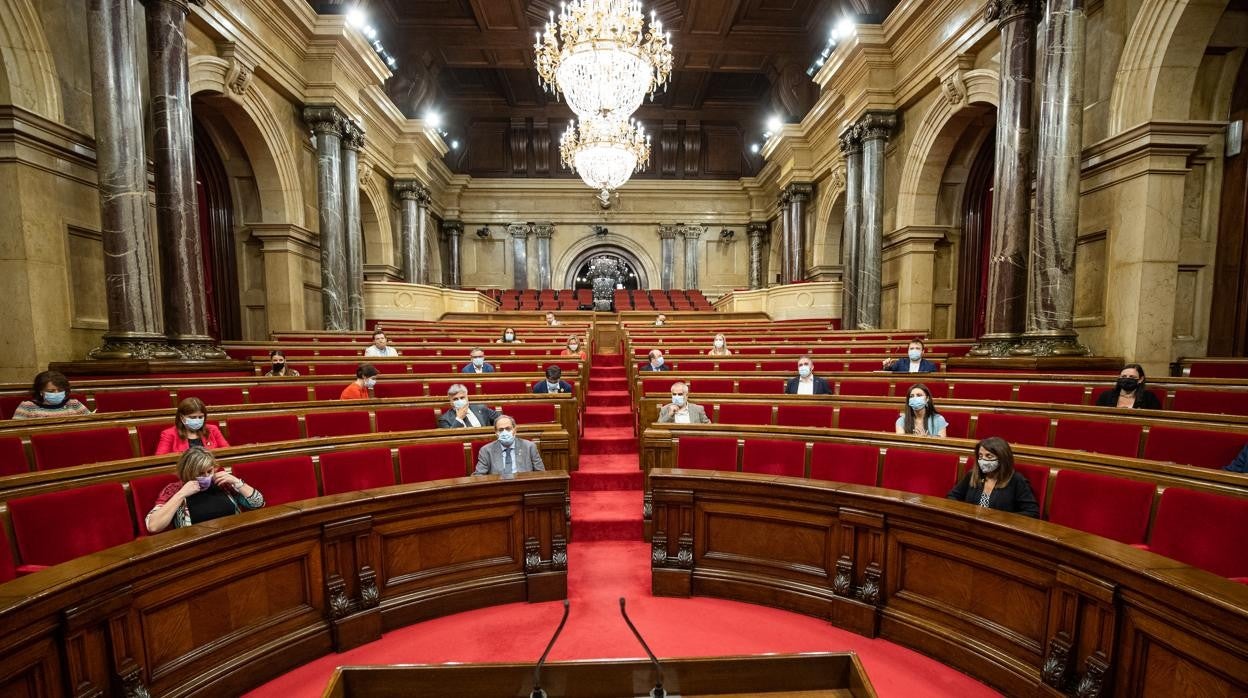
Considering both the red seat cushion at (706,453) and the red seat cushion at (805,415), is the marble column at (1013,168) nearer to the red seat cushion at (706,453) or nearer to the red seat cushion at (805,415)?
the red seat cushion at (805,415)

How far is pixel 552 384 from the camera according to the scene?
4668mm

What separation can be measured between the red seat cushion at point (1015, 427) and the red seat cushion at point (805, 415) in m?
0.93

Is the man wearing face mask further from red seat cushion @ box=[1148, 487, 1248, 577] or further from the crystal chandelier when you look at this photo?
the crystal chandelier

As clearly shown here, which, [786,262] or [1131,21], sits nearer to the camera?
[1131,21]

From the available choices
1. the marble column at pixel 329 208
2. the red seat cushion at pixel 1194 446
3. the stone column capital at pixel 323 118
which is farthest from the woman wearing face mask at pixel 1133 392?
the stone column capital at pixel 323 118

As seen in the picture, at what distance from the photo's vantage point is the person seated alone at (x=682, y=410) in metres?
3.86

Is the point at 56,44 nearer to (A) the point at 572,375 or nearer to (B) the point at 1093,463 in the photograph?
(A) the point at 572,375

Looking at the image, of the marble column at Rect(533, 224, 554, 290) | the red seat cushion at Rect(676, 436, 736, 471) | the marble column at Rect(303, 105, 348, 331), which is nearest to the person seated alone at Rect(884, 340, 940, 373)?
the red seat cushion at Rect(676, 436, 736, 471)

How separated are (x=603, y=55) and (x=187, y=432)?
6.68 metres

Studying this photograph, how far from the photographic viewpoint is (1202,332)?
5203 mm

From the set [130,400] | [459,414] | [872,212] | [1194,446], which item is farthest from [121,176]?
[872,212]

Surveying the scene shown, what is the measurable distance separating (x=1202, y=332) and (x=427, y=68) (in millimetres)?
15701

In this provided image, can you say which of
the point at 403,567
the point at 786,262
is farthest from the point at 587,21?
the point at 786,262

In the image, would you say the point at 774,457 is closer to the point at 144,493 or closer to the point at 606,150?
the point at 144,493
